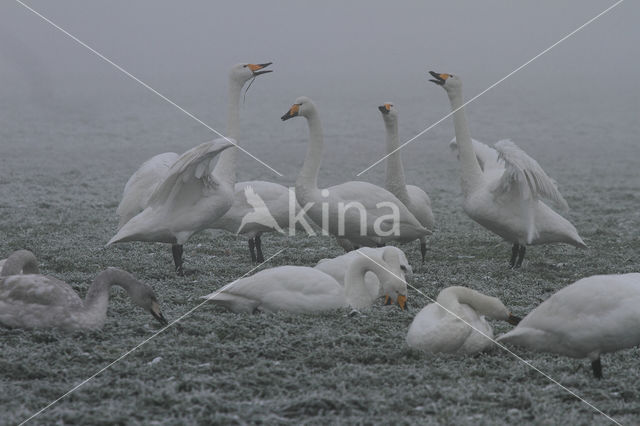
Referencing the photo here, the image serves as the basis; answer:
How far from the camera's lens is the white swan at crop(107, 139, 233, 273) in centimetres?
704

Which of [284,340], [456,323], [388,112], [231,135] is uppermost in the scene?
[388,112]

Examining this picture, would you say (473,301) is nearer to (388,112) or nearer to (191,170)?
(191,170)

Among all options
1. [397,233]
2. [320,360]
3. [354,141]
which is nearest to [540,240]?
[397,233]

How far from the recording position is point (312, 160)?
25.9 feet

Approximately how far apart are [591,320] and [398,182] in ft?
13.8

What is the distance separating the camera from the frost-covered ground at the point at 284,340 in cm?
394

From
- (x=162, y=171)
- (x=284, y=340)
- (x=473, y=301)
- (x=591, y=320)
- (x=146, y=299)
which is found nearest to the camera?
(x=591, y=320)

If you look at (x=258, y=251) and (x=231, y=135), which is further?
(x=231, y=135)

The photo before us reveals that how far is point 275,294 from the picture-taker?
18.1ft

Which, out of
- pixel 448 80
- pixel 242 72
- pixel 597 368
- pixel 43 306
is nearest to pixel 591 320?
pixel 597 368

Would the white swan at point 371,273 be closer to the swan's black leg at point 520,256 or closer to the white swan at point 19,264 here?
the swan's black leg at point 520,256

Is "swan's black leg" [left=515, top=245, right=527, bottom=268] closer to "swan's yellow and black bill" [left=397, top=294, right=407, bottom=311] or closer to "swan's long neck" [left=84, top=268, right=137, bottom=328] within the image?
"swan's yellow and black bill" [left=397, top=294, right=407, bottom=311]

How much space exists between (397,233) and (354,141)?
41.3 feet

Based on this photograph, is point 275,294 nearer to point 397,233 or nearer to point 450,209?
point 397,233
